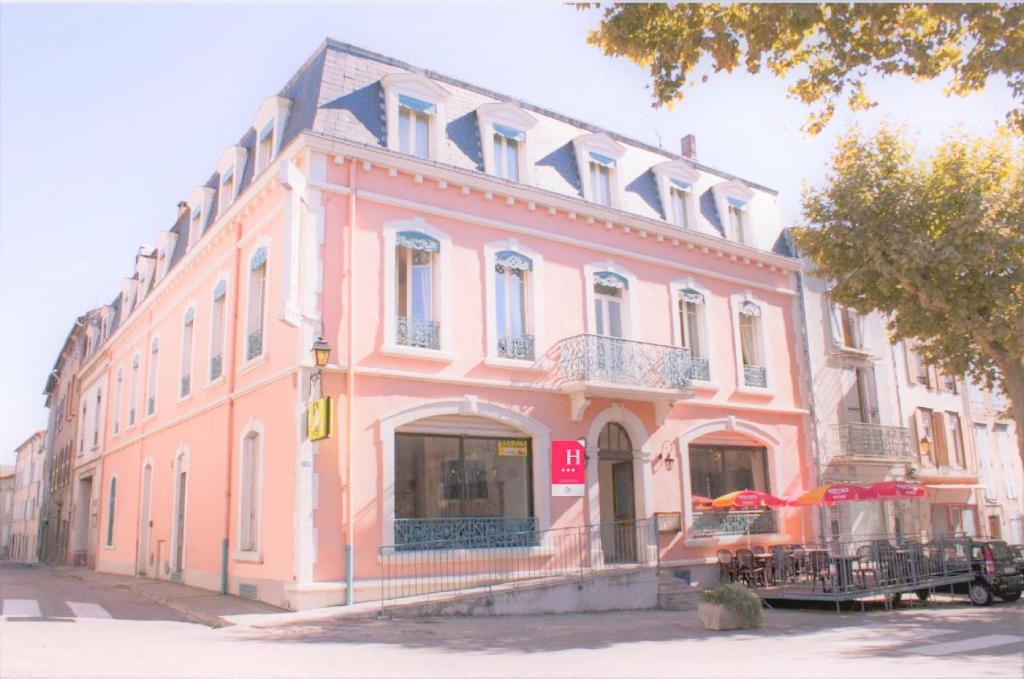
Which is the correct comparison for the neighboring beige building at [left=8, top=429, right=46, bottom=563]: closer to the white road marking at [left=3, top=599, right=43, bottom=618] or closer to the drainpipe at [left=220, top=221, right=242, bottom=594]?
the white road marking at [left=3, top=599, right=43, bottom=618]

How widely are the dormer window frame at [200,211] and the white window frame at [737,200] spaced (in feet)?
40.3

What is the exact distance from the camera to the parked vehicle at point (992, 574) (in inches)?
611

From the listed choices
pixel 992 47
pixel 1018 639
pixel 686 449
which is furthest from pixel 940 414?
pixel 992 47

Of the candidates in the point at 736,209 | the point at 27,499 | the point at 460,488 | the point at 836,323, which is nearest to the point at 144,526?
the point at 460,488

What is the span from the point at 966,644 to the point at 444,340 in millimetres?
9024

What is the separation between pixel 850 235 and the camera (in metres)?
17.9

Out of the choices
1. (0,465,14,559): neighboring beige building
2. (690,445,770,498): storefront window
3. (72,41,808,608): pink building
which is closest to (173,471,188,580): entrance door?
(72,41,808,608): pink building

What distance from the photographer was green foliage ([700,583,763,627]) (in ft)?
37.2

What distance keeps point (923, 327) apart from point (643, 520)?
790 cm

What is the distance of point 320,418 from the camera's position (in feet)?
41.0

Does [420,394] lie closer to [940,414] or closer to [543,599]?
[543,599]

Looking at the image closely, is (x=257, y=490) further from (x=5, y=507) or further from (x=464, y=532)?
(x=5, y=507)

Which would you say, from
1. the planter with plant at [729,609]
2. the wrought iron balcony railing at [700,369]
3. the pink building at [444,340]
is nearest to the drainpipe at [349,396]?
the pink building at [444,340]

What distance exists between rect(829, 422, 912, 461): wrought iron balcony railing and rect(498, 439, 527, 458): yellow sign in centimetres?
957
